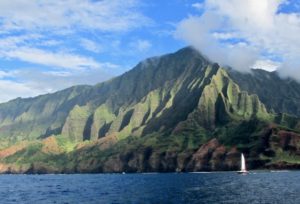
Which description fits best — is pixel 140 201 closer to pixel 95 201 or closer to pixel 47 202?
pixel 95 201

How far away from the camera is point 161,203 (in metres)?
152

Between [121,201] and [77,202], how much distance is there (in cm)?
1535

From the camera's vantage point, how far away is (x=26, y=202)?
577 feet

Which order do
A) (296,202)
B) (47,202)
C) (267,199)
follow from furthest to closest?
1. (47,202)
2. (267,199)
3. (296,202)

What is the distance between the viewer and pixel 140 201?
530 feet

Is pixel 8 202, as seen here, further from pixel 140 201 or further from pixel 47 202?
pixel 140 201

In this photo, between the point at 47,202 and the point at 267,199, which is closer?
the point at 267,199

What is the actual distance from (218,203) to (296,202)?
2257 cm

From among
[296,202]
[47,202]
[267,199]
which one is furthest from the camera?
[47,202]

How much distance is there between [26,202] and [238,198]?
73945 millimetres

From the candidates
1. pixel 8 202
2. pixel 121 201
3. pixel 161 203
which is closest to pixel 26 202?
pixel 8 202

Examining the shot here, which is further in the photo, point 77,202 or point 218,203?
point 77,202

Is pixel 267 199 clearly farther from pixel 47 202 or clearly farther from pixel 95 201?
pixel 47 202

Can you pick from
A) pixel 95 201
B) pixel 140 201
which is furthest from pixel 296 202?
pixel 95 201
